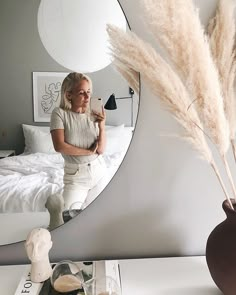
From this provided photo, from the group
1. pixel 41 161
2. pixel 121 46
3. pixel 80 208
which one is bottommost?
pixel 80 208

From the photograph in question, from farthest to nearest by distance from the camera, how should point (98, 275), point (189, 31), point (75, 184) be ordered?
point (75, 184)
point (98, 275)
point (189, 31)

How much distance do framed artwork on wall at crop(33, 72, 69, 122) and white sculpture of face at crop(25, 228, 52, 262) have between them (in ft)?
1.01

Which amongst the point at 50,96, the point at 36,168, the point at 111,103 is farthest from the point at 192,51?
the point at 36,168

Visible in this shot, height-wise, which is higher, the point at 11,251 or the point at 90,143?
the point at 90,143

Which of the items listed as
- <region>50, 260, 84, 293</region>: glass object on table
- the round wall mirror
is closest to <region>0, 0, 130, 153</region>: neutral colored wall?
the round wall mirror

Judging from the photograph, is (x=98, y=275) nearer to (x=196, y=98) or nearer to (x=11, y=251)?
(x=11, y=251)

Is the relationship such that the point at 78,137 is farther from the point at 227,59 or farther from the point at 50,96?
the point at 227,59

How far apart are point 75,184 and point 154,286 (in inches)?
13.4

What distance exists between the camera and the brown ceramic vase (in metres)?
0.64

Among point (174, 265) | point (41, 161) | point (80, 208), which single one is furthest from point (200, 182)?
point (41, 161)

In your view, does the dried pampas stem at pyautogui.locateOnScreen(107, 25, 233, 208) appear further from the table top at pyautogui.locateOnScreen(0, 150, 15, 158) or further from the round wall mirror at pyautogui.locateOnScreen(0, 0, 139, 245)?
the table top at pyautogui.locateOnScreen(0, 150, 15, 158)

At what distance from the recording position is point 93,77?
2.65ft

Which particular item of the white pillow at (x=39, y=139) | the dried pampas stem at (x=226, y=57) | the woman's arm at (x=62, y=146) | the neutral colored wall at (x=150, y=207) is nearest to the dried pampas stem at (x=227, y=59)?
the dried pampas stem at (x=226, y=57)

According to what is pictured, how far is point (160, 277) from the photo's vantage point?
793mm
